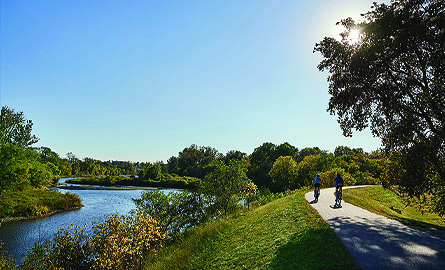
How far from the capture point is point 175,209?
2291cm

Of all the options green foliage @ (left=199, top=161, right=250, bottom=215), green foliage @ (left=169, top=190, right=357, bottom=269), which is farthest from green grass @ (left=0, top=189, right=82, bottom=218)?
green foliage @ (left=169, top=190, right=357, bottom=269)

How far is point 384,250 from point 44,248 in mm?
15979

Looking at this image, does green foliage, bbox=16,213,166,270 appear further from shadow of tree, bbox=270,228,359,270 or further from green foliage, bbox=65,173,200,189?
green foliage, bbox=65,173,200,189

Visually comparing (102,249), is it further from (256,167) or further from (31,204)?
(256,167)

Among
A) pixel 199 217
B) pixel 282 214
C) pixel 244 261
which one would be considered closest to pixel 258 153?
pixel 199 217

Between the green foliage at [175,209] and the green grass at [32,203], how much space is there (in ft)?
83.3

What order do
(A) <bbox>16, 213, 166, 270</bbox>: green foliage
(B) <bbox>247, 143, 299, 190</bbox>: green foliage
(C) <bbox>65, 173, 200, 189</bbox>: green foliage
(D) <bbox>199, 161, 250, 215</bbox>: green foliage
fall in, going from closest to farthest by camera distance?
(A) <bbox>16, 213, 166, 270</bbox>: green foliage < (D) <bbox>199, 161, 250, 215</bbox>: green foliage < (B) <bbox>247, 143, 299, 190</bbox>: green foliage < (C) <bbox>65, 173, 200, 189</bbox>: green foliage

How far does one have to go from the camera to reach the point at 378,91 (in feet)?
45.7

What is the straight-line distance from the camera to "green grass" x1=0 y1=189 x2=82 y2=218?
34.5m

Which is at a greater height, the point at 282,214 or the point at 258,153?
the point at 258,153

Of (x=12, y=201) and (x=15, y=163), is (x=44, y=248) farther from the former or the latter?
(x=12, y=201)

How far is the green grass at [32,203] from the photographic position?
34453mm

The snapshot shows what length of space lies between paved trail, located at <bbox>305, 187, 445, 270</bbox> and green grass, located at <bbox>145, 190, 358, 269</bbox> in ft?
1.70

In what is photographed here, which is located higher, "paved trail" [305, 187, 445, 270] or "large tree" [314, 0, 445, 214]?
"large tree" [314, 0, 445, 214]
